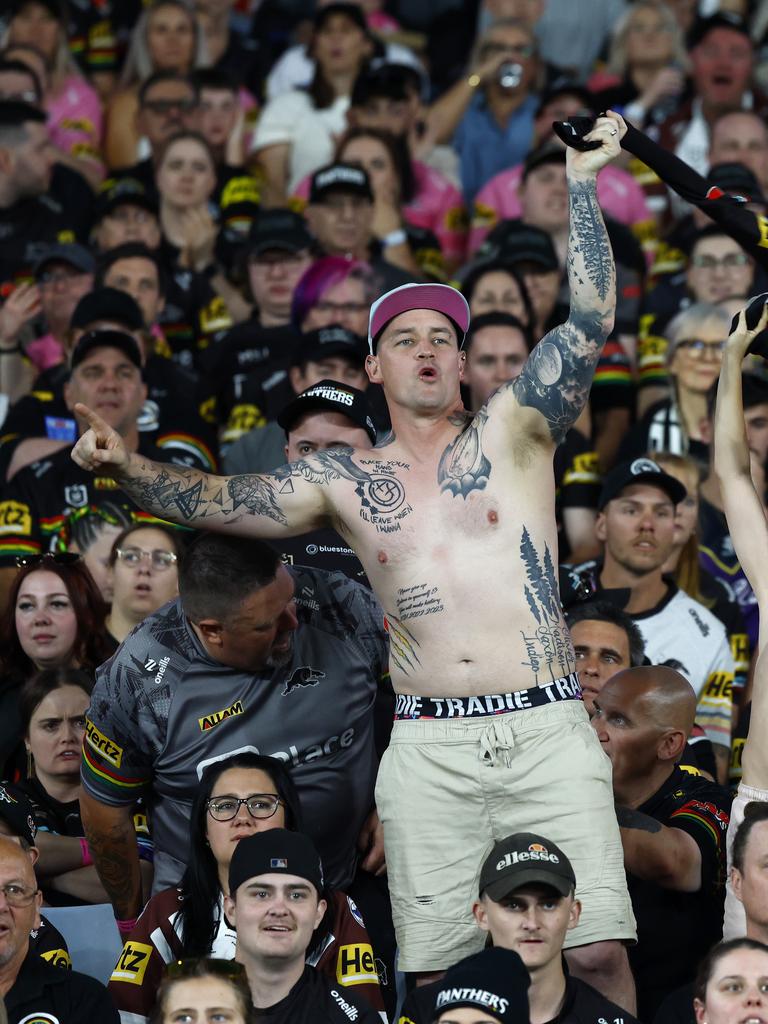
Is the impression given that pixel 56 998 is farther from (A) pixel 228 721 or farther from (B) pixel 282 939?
(A) pixel 228 721

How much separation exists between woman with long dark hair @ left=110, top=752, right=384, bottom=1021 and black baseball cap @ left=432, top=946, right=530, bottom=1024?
90cm

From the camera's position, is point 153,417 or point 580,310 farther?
point 153,417

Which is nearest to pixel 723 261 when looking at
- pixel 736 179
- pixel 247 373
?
pixel 736 179

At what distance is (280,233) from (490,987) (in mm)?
6185

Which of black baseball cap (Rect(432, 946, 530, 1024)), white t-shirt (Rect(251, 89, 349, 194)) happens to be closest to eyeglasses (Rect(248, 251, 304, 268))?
white t-shirt (Rect(251, 89, 349, 194))

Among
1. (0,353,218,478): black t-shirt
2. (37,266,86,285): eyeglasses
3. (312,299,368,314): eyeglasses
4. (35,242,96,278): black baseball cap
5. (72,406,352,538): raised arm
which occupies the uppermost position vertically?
(35,242,96,278): black baseball cap

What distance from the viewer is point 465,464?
5688 millimetres

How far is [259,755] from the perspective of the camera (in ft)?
20.8

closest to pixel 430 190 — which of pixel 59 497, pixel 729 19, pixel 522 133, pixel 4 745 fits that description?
pixel 522 133

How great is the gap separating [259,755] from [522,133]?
7.44 meters

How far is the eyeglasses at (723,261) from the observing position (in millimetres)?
10516

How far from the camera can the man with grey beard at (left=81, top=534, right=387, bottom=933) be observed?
6516mm

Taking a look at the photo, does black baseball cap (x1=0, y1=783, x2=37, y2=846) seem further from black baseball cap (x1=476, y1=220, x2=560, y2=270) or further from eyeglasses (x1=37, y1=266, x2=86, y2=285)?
black baseball cap (x1=476, y1=220, x2=560, y2=270)

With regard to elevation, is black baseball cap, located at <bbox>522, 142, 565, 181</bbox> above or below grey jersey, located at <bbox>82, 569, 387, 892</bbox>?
above
